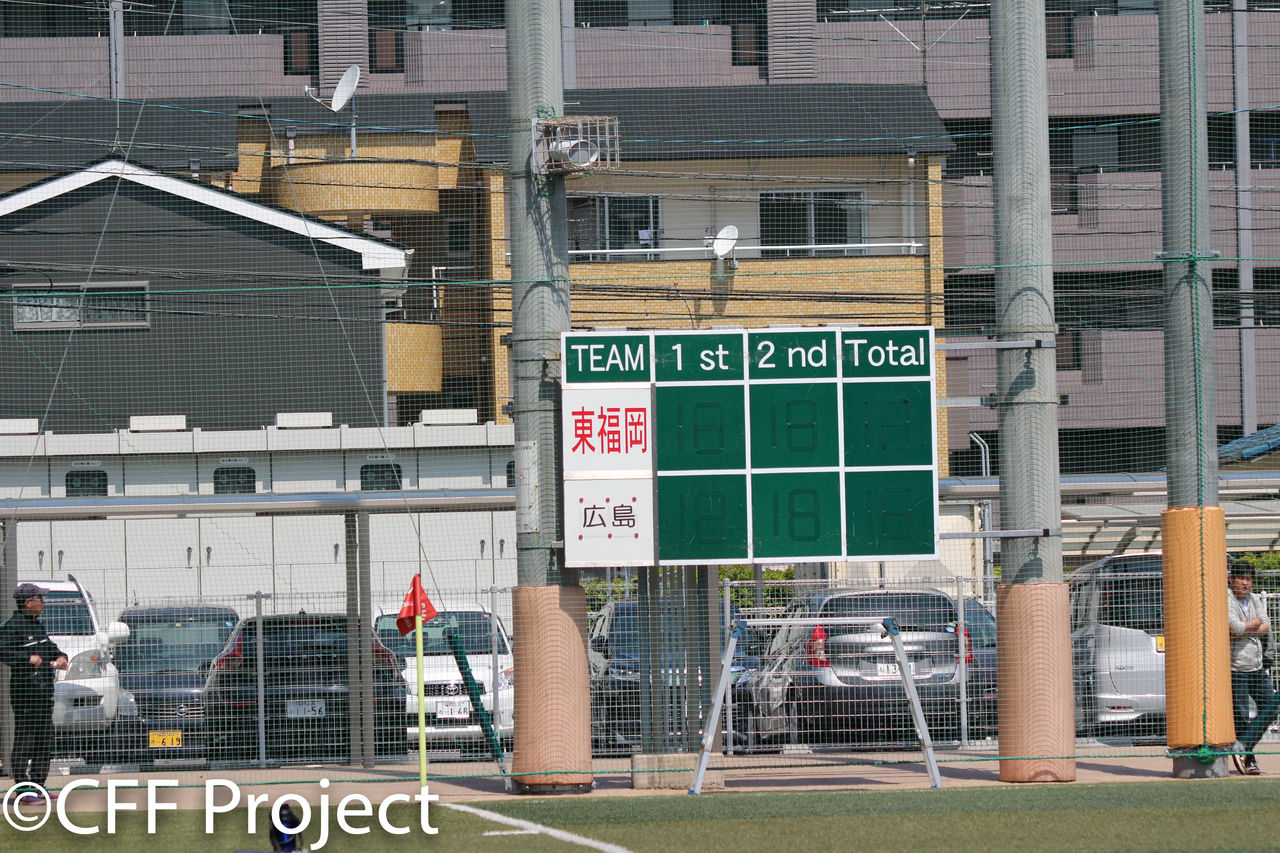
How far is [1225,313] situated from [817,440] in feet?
87.9

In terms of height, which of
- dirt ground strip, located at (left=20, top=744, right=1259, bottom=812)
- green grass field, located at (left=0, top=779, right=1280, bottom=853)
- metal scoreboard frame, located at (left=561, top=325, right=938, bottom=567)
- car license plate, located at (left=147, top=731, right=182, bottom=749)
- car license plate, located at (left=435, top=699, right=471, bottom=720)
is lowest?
dirt ground strip, located at (left=20, top=744, right=1259, bottom=812)

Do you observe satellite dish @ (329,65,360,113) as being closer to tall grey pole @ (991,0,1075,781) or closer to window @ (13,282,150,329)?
window @ (13,282,150,329)

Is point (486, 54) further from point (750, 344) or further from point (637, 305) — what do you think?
point (750, 344)

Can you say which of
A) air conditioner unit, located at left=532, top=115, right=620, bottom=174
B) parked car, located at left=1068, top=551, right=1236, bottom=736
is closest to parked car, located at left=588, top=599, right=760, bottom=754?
parked car, located at left=1068, top=551, right=1236, bottom=736

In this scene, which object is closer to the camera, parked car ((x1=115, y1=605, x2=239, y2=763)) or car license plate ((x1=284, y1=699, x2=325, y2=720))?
parked car ((x1=115, y1=605, x2=239, y2=763))

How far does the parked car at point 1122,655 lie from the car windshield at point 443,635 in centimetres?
557

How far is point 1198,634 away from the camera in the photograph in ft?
40.1

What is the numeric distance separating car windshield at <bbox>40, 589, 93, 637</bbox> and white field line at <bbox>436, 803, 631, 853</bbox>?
6174 millimetres

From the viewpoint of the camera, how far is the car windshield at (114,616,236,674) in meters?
14.8

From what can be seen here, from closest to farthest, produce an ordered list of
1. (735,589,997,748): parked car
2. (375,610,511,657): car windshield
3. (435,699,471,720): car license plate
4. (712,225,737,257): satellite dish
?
(735,589,997,748): parked car < (435,699,471,720): car license plate < (375,610,511,657): car windshield < (712,225,737,257): satellite dish

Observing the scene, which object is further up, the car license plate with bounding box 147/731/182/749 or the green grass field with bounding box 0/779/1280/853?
the car license plate with bounding box 147/731/182/749

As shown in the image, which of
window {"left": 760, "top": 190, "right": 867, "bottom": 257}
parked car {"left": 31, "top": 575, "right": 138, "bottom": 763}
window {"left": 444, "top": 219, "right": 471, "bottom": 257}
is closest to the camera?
parked car {"left": 31, "top": 575, "right": 138, "bottom": 763}

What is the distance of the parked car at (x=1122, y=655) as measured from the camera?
1402cm

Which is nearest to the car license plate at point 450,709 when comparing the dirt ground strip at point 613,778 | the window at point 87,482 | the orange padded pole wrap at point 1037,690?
the dirt ground strip at point 613,778
